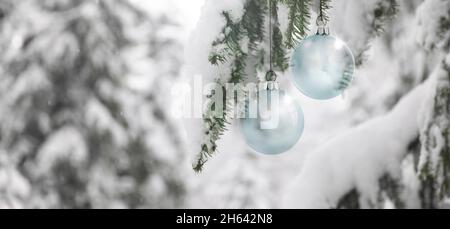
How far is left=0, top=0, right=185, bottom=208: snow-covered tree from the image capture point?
342 cm

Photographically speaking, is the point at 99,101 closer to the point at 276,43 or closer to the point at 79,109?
the point at 79,109

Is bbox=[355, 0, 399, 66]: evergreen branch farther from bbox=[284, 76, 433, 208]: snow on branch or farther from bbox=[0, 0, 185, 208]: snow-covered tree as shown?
bbox=[0, 0, 185, 208]: snow-covered tree

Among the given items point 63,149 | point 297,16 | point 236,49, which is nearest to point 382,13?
point 297,16

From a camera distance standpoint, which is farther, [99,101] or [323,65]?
[99,101]

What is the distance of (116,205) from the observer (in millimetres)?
3545

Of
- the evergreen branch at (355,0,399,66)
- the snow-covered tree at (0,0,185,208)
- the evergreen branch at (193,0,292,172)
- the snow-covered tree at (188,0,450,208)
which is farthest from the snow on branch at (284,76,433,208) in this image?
the snow-covered tree at (0,0,185,208)

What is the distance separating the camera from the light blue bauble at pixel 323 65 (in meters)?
0.77

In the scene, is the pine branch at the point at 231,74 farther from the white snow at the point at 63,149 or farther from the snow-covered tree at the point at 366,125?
the white snow at the point at 63,149

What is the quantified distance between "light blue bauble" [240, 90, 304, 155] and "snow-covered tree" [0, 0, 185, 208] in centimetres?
280

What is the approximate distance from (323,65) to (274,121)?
0.10m

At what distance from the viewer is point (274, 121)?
781mm

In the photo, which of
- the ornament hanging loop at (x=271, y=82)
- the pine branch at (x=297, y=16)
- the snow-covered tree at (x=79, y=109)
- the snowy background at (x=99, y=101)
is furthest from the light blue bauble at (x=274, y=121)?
the snow-covered tree at (x=79, y=109)

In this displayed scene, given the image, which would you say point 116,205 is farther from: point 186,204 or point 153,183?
point 186,204
